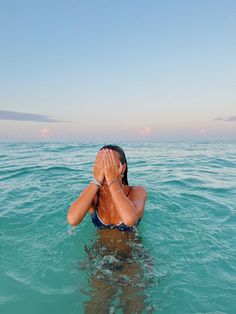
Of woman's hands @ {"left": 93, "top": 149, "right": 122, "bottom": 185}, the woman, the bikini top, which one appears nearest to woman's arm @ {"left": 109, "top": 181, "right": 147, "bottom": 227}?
the woman

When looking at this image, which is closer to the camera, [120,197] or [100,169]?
[120,197]

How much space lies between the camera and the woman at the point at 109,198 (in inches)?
153

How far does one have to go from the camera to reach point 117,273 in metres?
3.88

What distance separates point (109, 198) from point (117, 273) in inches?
41.2

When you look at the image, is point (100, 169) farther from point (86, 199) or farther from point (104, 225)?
point (104, 225)

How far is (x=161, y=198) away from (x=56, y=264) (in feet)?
13.5

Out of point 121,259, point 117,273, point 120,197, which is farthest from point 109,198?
point 117,273

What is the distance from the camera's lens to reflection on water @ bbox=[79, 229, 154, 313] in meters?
3.45

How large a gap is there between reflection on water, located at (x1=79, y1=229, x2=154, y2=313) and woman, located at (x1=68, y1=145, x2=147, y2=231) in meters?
0.22

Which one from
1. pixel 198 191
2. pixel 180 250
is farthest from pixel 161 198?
pixel 180 250

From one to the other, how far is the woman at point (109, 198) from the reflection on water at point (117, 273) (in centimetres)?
22

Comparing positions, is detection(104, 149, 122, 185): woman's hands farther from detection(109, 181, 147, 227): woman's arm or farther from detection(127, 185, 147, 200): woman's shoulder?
detection(127, 185, 147, 200): woman's shoulder

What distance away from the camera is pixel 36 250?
16.6 ft

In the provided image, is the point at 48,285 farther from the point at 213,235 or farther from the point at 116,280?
the point at 213,235
